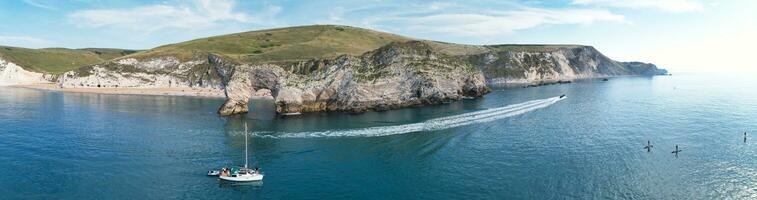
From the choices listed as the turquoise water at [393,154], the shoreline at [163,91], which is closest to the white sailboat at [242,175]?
the turquoise water at [393,154]

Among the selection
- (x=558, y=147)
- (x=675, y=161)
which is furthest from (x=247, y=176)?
(x=675, y=161)

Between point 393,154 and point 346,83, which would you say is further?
point 346,83

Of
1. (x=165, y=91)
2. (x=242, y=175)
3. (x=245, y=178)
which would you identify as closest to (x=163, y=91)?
(x=165, y=91)

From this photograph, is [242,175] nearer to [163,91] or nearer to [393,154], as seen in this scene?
[393,154]

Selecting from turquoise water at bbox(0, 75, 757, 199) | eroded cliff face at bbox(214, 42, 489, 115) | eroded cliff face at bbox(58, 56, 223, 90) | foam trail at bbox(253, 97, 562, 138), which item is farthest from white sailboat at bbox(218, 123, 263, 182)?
eroded cliff face at bbox(58, 56, 223, 90)

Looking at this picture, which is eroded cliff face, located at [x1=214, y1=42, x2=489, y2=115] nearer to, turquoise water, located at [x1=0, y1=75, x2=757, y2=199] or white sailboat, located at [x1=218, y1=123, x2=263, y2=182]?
turquoise water, located at [x1=0, y1=75, x2=757, y2=199]
